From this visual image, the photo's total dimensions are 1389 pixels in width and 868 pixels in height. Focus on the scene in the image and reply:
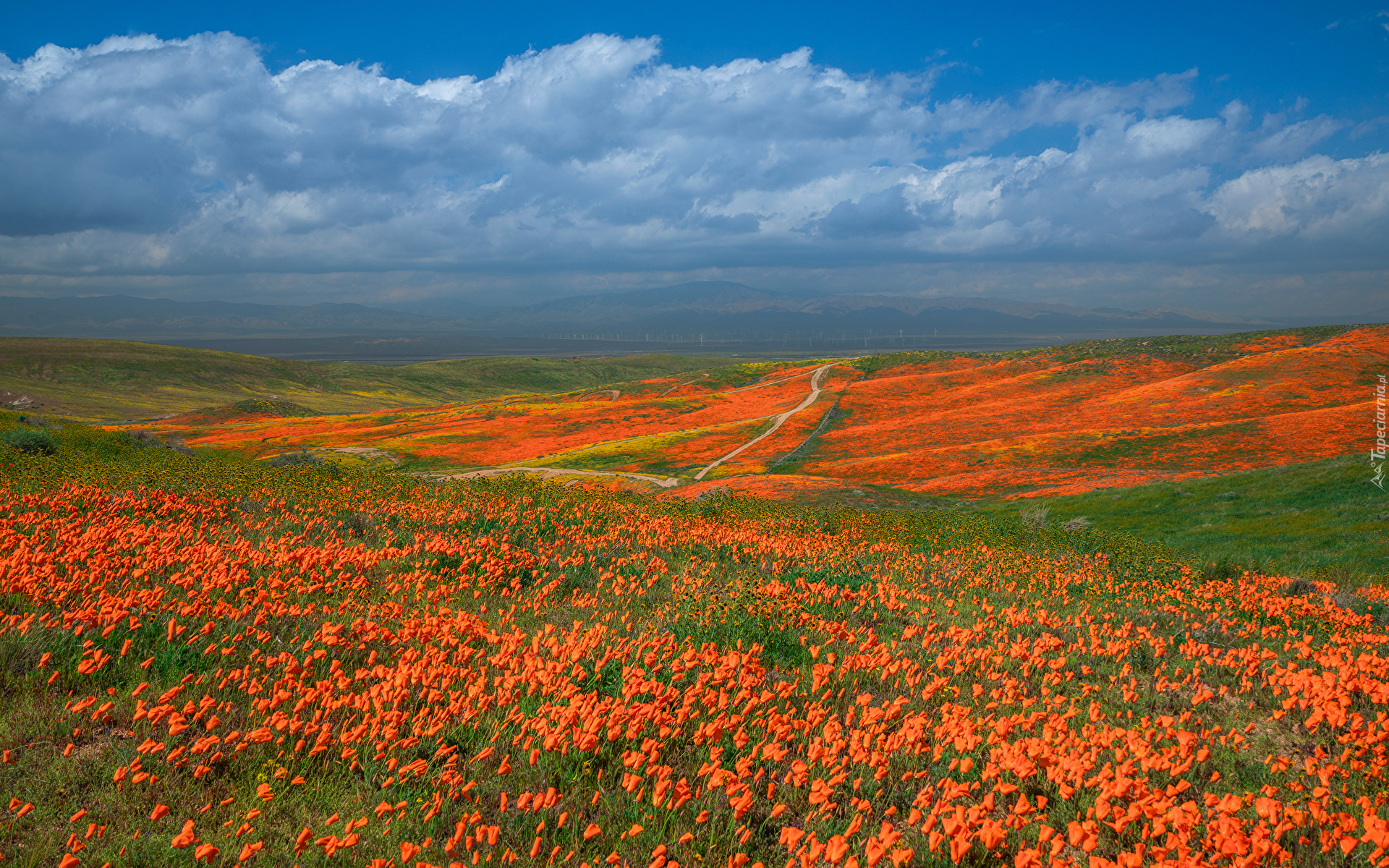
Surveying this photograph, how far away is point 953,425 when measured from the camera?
217 feet

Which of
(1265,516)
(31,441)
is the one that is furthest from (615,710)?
(1265,516)

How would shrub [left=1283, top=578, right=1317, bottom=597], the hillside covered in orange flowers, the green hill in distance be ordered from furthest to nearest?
the green hill in distance < the hillside covered in orange flowers < shrub [left=1283, top=578, right=1317, bottom=597]

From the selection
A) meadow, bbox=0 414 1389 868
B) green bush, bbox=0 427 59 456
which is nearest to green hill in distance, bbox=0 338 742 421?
green bush, bbox=0 427 59 456

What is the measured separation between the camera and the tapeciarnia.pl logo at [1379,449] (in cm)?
2741

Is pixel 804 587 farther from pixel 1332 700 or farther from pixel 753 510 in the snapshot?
pixel 753 510

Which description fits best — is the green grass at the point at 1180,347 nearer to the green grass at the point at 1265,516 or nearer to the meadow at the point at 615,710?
the green grass at the point at 1265,516

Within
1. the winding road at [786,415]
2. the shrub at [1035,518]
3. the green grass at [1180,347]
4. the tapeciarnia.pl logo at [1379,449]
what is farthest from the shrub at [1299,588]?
the green grass at [1180,347]

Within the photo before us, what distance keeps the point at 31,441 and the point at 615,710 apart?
23241mm

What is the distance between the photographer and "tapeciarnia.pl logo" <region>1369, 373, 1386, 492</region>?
2741 centimetres

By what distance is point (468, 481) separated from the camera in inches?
772

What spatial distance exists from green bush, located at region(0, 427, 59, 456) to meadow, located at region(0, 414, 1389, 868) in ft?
37.3

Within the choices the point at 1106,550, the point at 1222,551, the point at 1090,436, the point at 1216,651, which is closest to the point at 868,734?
the point at 1216,651

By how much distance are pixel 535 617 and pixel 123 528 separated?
5309 mm

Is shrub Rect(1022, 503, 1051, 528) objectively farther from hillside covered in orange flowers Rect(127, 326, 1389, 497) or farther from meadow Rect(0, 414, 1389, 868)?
meadow Rect(0, 414, 1389, 868)
